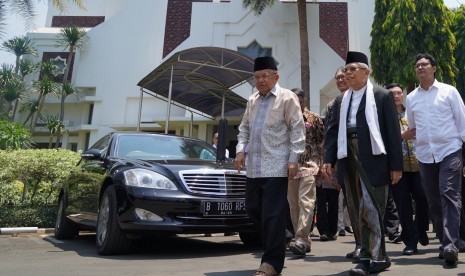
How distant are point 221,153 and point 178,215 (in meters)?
A: 1.46

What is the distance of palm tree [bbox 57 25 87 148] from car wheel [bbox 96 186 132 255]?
26.2 m

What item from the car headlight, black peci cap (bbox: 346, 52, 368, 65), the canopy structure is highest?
the canopy structure

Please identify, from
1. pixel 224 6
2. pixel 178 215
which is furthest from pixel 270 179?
pixel 224 6

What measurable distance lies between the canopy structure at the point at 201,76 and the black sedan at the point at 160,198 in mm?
6203

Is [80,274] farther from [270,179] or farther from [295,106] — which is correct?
[295,106]

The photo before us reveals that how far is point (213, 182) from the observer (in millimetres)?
5094

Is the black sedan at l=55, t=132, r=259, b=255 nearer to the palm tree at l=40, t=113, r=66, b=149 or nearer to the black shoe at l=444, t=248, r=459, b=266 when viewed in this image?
the black shoe at l=444, t=248, r=459, b=266

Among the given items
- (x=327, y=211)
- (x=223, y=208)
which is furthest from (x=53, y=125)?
(x=223, y=208)

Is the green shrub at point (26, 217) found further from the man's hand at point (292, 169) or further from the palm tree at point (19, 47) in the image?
the palm tree at point (19, 47)

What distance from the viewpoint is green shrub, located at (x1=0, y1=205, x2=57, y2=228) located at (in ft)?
28.2

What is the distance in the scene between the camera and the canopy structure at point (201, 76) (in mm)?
12039

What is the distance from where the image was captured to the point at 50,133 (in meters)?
30.2

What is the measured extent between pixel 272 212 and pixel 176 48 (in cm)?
2443

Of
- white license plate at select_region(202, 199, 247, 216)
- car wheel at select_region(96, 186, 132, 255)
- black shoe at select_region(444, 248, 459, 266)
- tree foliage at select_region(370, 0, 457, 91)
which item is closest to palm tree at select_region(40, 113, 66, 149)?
tree foliage at select_region(370, 0, 457, 91)
